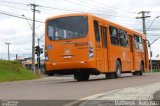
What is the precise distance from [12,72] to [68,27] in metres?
19.0

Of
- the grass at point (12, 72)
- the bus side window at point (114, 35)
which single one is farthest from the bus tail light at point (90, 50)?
the grass at point (12, 72)

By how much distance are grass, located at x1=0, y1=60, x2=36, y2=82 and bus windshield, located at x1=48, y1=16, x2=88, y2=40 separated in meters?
13.6

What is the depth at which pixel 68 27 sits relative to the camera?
24672 mm

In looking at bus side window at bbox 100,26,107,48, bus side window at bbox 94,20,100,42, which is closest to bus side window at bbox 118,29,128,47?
bus side window at bbox 100,26,107,48

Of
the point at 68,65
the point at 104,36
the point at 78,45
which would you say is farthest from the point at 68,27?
the point at 104,36

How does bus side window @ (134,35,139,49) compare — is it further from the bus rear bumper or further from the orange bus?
the bus rear bumper

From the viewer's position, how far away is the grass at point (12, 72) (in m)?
39.7

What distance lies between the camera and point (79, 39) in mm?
24391

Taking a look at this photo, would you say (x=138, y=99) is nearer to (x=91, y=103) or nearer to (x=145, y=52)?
(x=91, y=103)

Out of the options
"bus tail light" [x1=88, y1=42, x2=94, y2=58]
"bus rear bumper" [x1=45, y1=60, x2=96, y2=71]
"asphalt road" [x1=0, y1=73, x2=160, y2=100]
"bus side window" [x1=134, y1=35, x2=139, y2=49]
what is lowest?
"asphalt road" [x1=0, y1=73, x2=160, y2=100]

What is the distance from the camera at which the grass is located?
39.7 m

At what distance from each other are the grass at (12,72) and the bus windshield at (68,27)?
536 inches

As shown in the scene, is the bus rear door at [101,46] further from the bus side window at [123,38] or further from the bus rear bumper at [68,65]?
the bus side window at [123,38]

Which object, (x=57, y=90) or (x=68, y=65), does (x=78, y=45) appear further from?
(x=57, y=90)
